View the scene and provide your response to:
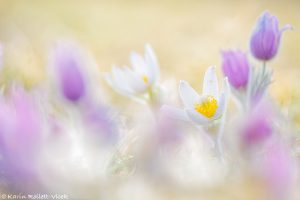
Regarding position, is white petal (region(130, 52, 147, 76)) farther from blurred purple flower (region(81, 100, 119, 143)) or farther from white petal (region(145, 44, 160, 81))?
blurred purple flower (region(81, 100, 119, 143))

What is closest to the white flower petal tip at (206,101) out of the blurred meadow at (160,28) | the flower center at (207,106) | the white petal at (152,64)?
the flower center at (207,106)

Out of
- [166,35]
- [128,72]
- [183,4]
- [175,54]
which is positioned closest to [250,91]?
[128,72]

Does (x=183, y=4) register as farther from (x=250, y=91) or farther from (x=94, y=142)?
(x=94, y=142)

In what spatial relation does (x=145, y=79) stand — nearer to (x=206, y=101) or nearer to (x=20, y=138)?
(x=206, y=101)

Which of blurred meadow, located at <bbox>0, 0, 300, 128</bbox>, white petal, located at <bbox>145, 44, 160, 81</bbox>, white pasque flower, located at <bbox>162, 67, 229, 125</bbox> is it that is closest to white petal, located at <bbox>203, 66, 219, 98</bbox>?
white pasque flower, located at <bbox>162, 67, 229, 125</bbox>

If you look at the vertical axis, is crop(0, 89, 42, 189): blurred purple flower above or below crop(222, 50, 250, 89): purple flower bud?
below

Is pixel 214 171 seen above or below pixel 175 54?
below

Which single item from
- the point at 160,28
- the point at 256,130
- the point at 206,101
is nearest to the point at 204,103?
the point at 206,101
